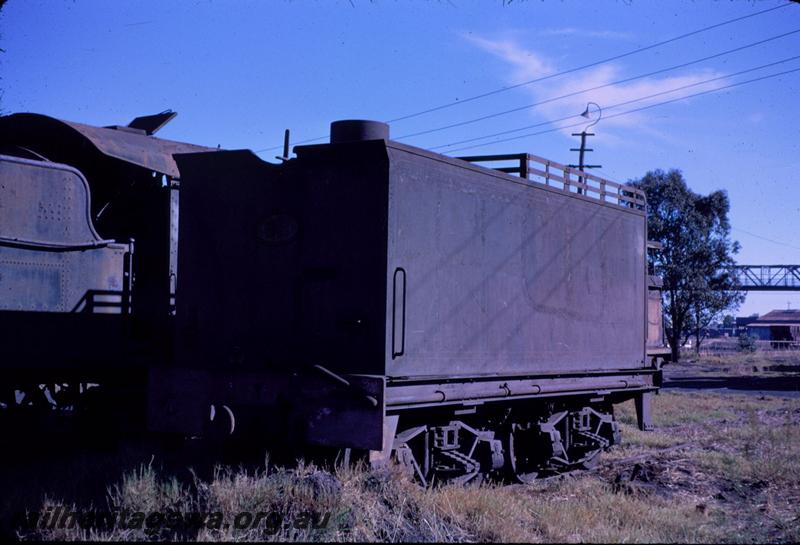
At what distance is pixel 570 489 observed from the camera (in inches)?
364

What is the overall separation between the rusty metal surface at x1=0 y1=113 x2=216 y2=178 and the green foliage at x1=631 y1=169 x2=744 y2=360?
128ft

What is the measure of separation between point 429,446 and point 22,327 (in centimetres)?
463

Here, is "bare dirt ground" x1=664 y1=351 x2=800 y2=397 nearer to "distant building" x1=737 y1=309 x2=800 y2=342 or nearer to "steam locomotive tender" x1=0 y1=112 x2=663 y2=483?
"steam locomotive tender" x1=0 y1=112 x2=663 y2=483

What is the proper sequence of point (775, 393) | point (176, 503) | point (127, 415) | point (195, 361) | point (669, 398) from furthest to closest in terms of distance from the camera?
point (775, 393) → point (669, 398) → point (127, 415) → point (195, 361) → point (176, 503)

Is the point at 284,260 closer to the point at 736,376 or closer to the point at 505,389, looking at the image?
the point at 505,389

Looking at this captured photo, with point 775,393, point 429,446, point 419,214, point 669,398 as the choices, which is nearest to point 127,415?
point 429,446

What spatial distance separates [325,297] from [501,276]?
6.69ft

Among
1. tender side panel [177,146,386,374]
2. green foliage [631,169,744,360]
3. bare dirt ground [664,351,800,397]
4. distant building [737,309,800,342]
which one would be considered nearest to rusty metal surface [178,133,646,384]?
tender side panel [177,146,386,374]

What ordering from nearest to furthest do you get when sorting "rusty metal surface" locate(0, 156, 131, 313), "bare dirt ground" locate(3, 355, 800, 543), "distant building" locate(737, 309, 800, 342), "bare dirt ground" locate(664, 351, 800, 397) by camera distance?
"bare dirt ground" locate(3, 355, 800, 543) → "rusty metal surface" locate(0, 156, 131, 313) → "bare dirt ground" locate(664, 351, 800, 397) → "distant building" locate(737, 309, 800, 342)

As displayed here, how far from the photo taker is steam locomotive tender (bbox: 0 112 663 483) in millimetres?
7453

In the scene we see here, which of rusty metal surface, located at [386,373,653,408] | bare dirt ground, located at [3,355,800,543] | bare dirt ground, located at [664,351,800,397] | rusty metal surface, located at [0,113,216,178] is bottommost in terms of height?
bare dirt ground, located at [664,351,800,397]

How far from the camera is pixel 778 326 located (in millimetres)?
73438

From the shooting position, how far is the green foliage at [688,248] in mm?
46219

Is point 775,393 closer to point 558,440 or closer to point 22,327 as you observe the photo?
point 558,440
